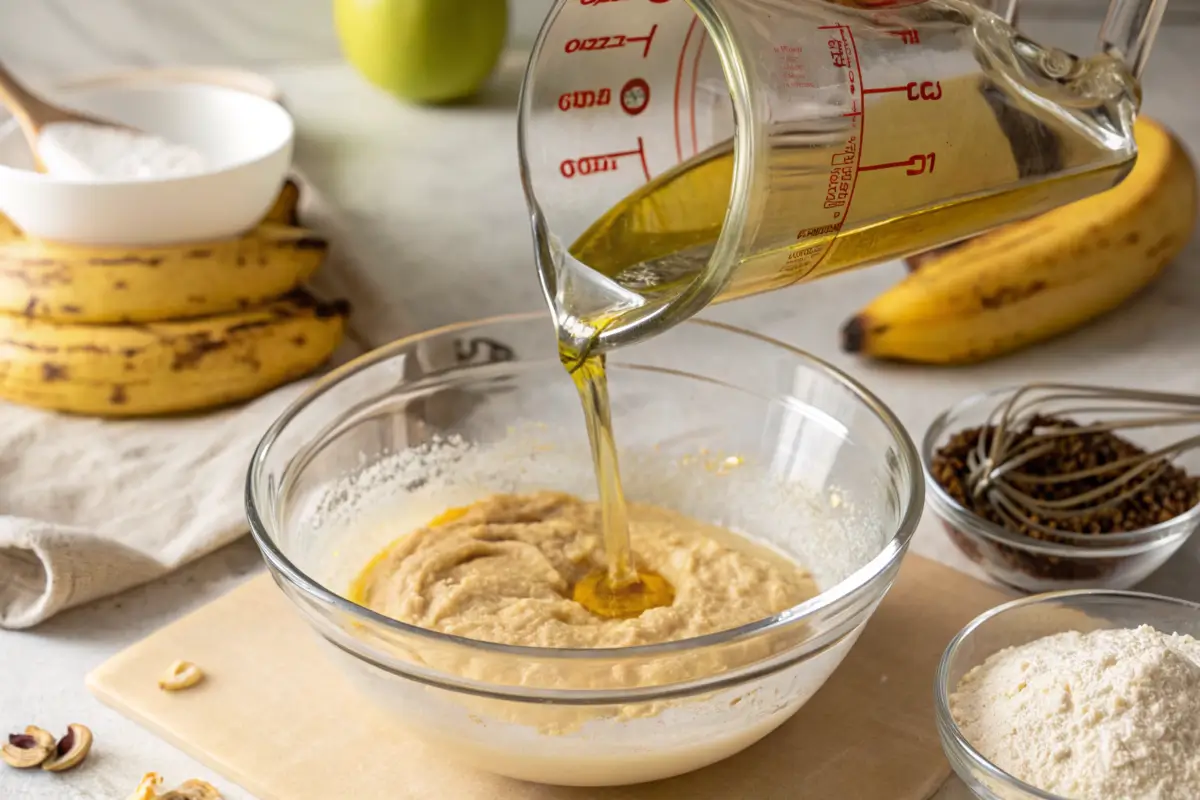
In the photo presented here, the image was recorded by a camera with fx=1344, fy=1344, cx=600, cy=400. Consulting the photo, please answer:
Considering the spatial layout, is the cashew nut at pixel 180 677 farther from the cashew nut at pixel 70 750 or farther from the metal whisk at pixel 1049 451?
the metal whisk at pixel 1049 451

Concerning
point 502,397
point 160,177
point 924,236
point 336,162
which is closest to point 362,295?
point 160,177

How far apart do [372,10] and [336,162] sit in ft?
1.01

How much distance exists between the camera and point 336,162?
8.91 ft

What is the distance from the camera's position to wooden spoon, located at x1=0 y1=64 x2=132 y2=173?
1.93m

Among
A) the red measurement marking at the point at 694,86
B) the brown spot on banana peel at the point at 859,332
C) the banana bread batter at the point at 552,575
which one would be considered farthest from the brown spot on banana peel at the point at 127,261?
the brown spot on banana peel at the point at 859,332

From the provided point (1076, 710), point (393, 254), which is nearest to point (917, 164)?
point (1076, 710)

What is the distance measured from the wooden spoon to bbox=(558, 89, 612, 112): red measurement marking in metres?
0.99

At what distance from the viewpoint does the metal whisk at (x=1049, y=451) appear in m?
1.51

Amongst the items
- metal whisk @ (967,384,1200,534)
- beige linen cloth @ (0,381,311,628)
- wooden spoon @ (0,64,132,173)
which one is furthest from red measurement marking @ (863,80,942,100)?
wooden spoon @ (0,64,132,173)

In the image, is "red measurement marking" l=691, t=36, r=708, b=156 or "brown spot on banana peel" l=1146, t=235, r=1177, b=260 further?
"brown spot on banana peel" l=1146, t=235, r=1177, b=260

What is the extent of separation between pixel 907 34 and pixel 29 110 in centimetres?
134

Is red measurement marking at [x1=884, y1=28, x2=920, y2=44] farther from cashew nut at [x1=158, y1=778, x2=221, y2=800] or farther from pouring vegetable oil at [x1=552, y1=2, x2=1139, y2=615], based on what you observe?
cashew nut at [x1=158, y1=778, x2=221, y2=800]

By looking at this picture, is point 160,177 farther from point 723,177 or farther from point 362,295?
point 723,177

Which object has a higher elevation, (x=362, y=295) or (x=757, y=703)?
(x=757, y=703)
